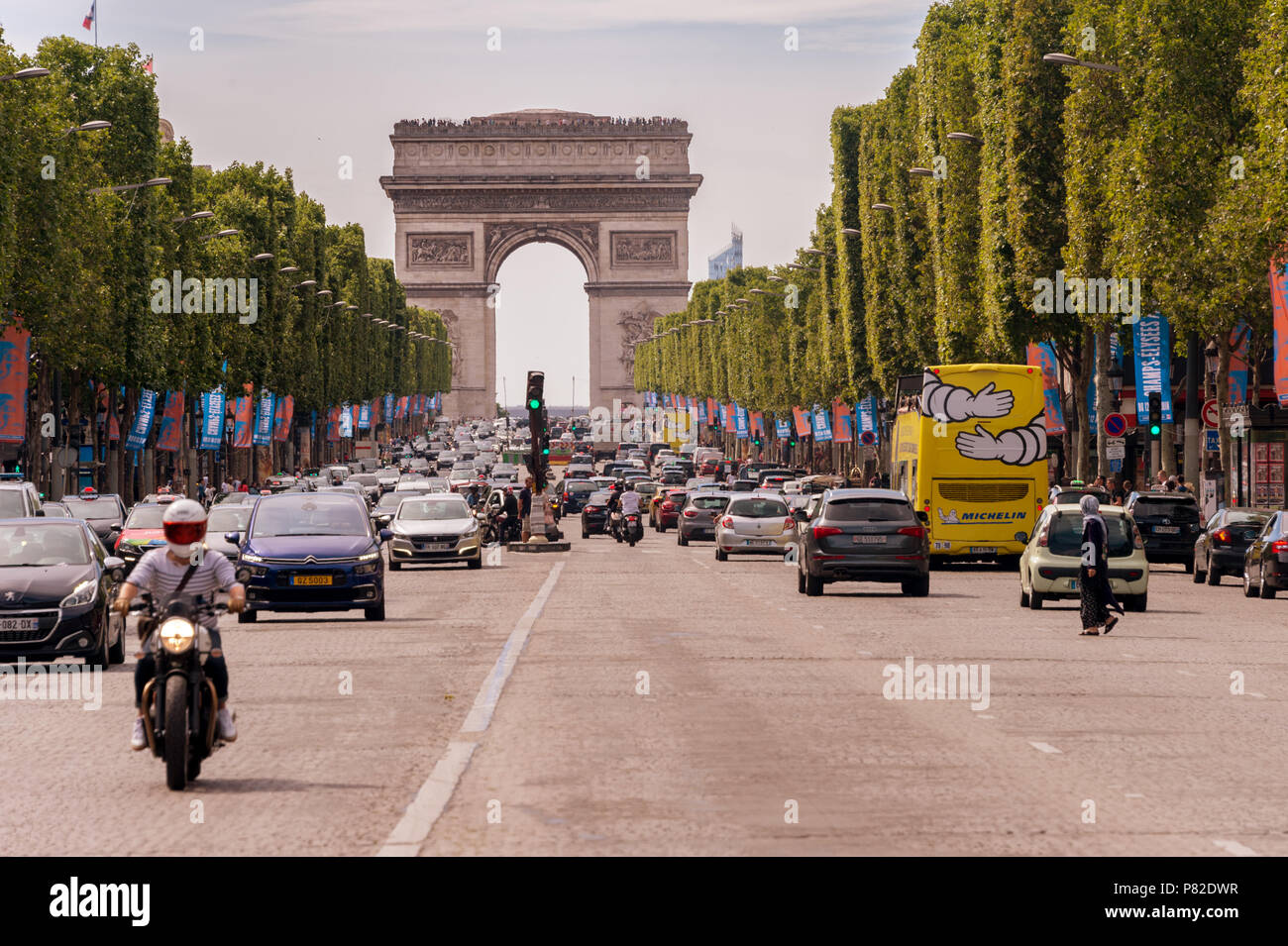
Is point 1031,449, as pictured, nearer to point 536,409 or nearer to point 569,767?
point 536,409

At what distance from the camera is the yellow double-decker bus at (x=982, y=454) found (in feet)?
130

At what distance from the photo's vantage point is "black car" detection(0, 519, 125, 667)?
1988 centimetres

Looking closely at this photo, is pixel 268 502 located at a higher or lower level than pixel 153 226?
lower

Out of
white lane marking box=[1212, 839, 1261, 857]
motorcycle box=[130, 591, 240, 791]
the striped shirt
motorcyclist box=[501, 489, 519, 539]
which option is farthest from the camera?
motorcyclist box=[501, 489, 519, 539]

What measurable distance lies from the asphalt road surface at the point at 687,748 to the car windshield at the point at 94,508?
16.9 meters

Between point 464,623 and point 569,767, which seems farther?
point 464,623

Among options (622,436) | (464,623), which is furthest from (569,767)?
(622,436)

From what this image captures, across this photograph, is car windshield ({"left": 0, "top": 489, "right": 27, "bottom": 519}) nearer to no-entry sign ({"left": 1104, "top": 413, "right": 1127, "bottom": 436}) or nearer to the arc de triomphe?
no-entry sign ({"left": 1104, "top": 413, "right": 1127, "bottom": 436})

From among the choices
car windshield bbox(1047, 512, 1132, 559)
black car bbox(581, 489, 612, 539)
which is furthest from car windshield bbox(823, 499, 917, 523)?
black car bbox(581, 489, 612, 539)

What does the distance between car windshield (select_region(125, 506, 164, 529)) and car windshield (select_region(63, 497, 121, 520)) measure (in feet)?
7.59

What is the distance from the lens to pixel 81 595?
20.1 metres
